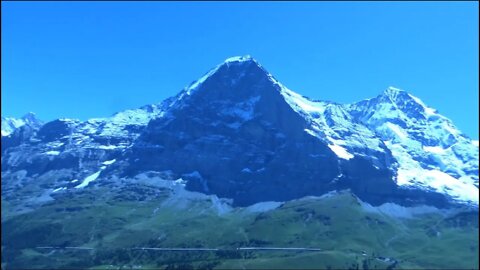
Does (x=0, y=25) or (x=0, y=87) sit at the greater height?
(x=0, y=25)

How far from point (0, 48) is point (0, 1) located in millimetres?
4556

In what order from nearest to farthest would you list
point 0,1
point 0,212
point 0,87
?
1. point 0,87
2. point 0,1
3. point 0,212

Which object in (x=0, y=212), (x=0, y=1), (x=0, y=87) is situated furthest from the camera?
(x=0, y=212)

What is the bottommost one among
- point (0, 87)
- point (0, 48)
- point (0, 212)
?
point (0, 212)

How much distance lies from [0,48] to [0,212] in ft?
106

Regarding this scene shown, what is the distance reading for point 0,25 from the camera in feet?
165

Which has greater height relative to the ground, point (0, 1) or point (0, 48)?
point (0, 1)

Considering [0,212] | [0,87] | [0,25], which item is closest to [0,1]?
[0,25]

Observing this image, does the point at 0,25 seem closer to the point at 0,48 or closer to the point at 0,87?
the point at 0,48

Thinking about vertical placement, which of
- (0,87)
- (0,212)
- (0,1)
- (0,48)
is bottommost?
(0,212)

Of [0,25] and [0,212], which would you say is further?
[0,212]

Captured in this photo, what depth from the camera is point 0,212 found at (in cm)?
7394

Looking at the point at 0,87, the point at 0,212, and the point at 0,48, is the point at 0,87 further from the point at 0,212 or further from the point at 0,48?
the point at 0,212

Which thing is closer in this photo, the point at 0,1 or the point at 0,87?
the point at 0,87
